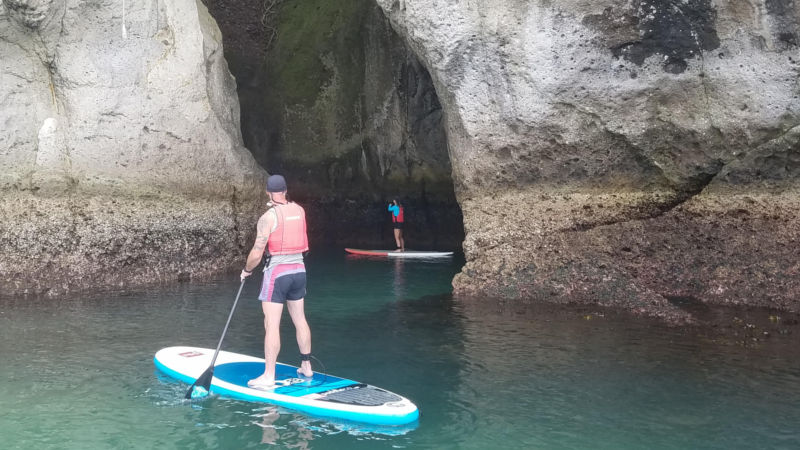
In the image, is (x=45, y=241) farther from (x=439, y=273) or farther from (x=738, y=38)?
(x=738, y=38)

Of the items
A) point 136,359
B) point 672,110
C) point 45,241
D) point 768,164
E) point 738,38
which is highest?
point 738,38

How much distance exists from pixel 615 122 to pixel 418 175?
11.3 metres

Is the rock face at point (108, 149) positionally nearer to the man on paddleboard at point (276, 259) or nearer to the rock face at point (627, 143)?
the rock face at point (627, 143)

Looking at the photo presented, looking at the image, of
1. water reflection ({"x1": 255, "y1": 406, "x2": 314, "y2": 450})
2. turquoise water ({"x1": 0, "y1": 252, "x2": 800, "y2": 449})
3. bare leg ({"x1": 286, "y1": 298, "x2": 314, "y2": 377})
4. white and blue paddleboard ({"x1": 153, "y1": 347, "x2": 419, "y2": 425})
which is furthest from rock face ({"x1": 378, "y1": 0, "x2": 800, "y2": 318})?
water reflection ({"x1": 255, "y1": 406, "x2": 314, "y2": 450})

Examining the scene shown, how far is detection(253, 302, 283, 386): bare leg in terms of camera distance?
7254mm

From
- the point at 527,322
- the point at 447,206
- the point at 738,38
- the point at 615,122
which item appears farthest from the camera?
the point at 447,206

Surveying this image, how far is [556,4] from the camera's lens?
Answer: 12398 millimetres

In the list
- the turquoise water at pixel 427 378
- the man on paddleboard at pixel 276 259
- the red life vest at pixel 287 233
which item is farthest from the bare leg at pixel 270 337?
the red life vest at pixel 287 233

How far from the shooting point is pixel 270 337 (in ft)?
23.9

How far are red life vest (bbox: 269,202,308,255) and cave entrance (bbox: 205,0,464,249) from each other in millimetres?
16146

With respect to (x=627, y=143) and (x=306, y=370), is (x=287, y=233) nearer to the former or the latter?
(x=306, y=370)

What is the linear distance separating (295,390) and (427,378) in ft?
5.05

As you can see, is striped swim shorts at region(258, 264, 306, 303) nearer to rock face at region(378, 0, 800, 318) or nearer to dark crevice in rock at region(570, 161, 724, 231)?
rock face at region(378, 0, 800, 318)

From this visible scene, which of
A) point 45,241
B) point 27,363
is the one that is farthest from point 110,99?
point 27,363
